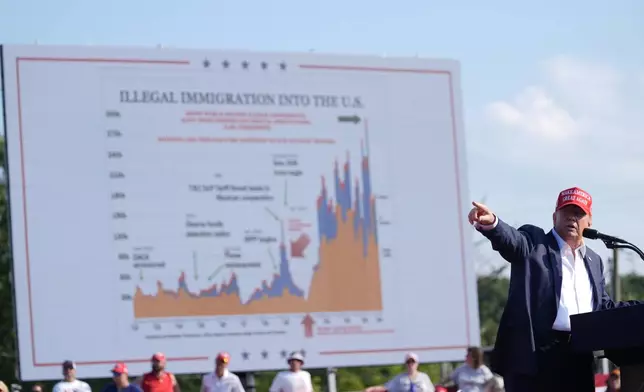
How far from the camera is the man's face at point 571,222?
4562 millimetres

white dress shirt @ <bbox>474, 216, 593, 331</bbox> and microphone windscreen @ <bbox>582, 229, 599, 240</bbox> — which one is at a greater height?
microphone windscreen @ <bbox>582, 229, 599, 240</bbox>

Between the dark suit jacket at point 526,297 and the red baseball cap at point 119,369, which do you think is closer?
the dark suit jacket at point 526,297

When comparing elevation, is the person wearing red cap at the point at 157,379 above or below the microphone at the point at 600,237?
below

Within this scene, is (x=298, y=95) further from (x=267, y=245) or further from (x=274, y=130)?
(x=267, y=245)

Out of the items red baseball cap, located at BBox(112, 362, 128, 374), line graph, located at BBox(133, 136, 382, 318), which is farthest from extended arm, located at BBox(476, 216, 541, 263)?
line graph, located at BBox(133, 136, 382, 318)

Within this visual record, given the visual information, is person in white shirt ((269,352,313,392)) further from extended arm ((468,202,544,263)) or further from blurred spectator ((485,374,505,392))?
extended arm ((468,202,544,263))

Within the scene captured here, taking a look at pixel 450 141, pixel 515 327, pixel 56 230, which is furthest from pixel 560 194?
pixel 450 141

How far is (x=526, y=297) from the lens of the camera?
4496mm

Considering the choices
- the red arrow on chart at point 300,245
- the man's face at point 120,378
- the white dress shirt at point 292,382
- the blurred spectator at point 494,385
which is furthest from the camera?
the red arrow on chart at point 300,245

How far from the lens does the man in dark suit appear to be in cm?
446

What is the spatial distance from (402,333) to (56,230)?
3853 millimetres

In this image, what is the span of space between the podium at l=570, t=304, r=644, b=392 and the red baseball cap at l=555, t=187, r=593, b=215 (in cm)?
46

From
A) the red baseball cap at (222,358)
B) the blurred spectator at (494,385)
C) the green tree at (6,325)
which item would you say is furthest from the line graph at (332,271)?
the green tree at (6,325)

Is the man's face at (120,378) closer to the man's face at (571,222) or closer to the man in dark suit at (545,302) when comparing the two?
the man in dark suit at (545,302)
